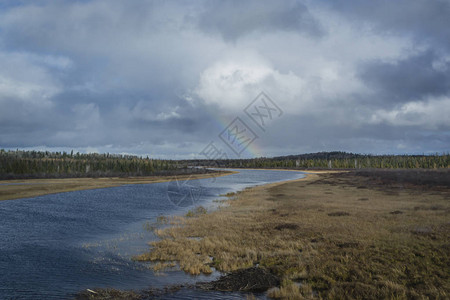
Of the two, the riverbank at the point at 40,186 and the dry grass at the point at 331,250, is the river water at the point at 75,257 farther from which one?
the riverbank at the point at 40,186

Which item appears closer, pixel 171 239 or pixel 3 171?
pixel 171 239

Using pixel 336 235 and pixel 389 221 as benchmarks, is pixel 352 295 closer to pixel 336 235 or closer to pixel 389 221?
pixel 336 235

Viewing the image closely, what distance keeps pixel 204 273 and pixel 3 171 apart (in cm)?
13187

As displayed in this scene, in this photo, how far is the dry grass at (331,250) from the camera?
1362cm

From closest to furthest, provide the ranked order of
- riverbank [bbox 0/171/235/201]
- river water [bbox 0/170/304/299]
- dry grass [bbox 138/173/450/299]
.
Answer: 1. dry grass [bbox 138/173/450/299]
2. river water [bbox 0/170/304/299]
3. riverbank [bbox 0/171/235/201]

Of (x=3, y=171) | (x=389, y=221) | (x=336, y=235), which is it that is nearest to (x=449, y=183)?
(x=389, y=221)

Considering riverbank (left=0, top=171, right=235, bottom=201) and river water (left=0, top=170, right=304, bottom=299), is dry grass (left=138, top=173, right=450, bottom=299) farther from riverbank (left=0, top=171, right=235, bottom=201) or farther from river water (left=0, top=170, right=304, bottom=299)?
riverbank (left=0, top=171, right=235, bottom=201)

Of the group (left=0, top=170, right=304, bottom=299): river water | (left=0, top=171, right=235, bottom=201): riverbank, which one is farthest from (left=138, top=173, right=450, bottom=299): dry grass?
(left=0, top=171, right=235, bottom=201): riverbank

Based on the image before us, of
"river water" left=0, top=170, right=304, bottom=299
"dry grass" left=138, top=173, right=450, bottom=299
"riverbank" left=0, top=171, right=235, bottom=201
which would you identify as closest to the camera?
"dry grass" left=138, top=173, right=450, bottom=299

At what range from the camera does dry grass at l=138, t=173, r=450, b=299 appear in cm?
1362

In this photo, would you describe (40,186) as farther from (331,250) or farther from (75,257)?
(331,250)

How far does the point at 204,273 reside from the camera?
17000 millimetres

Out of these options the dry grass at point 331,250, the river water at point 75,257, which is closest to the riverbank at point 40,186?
the river water at point 75,257

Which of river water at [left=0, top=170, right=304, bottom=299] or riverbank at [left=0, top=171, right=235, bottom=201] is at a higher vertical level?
river water at [left=0, top=170, right=304, bottom=299]
